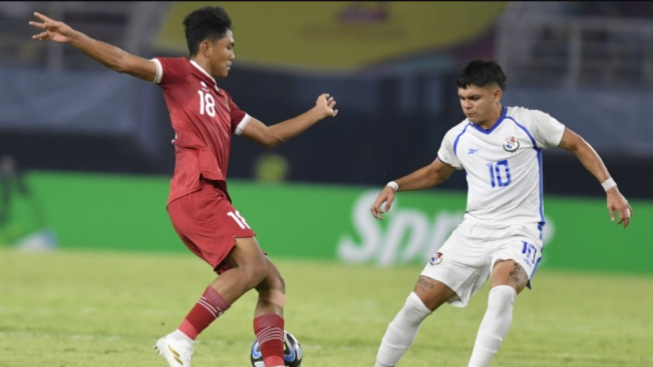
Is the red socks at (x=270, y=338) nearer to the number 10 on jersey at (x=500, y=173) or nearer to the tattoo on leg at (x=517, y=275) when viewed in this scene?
the tattoo on leg at (x=517, y=275)

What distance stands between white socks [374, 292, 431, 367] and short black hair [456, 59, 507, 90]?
1.20 m

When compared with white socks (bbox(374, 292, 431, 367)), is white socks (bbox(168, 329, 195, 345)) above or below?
above

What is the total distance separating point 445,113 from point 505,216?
13.4 m

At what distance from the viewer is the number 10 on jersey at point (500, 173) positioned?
6.52m

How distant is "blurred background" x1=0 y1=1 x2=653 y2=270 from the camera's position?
18.1m

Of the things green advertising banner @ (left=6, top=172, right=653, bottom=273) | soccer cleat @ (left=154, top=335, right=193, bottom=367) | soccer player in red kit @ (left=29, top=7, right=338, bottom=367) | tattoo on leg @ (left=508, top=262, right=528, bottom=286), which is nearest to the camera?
soccer cleat @ (left=154, top=335, right=193, bottom=367)

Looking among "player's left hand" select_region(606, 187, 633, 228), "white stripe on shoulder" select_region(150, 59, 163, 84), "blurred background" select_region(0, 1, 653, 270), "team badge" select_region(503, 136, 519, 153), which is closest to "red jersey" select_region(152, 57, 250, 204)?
"white stripe on shoulder" select_region(150, 59, 163, 84)

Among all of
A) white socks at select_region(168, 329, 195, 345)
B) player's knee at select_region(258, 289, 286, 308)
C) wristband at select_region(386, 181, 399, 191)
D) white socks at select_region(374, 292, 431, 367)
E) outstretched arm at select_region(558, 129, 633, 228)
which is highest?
outstretched arm at select_region(558, 129, 633, 228)

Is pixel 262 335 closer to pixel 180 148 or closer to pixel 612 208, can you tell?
pixel 180 148

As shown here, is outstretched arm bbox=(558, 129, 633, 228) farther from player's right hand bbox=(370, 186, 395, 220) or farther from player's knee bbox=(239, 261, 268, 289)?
player's knee bbox=(239, 261, 268, 289)

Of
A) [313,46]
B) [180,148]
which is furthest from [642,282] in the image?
[180,148]

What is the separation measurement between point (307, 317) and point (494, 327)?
456cm

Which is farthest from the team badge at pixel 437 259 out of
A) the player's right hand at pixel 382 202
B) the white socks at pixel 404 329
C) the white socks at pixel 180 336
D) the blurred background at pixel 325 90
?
the blurred background at pixel 325 90

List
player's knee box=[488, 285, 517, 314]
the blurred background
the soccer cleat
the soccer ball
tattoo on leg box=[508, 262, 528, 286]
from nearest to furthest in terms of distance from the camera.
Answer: the soccer cleat → player's knee box=[488, 285, 517, 314] → tattoo on leg box=[508, 262, 528, 286] → the soccer ball → the blurred background
